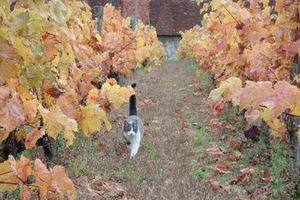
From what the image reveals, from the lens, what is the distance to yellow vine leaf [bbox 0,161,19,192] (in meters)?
2.17

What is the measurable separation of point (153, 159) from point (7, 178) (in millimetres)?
4648

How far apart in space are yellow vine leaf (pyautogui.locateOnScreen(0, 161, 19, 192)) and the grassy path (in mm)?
2688

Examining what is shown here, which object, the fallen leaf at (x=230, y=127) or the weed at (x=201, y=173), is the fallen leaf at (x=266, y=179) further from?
the fallen leaf at (x=230, y=127)

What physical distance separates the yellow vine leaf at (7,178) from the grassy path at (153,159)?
2.69 metres

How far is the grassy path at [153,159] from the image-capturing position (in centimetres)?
530

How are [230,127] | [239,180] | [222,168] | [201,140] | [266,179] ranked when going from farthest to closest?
1. [230,127]
2. [201,140]
3. [222,168]
4. [239,180]
5. [266,179]

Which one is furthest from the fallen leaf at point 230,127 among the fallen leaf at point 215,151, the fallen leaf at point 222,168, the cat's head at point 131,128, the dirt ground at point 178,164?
the fallen leaf at point 222,168

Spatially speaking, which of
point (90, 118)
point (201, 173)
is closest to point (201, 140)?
point (201, 173)

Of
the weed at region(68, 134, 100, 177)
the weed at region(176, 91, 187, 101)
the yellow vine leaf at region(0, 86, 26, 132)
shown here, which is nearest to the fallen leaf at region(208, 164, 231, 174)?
the weed at region(68, 134, 100, 177)

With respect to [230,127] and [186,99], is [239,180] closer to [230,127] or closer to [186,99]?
[230,127]

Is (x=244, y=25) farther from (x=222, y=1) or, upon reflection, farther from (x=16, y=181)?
(x=16, y=181)

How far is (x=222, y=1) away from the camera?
5.78 meters

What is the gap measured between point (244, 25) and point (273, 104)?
381 cm

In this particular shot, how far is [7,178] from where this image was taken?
218cm
